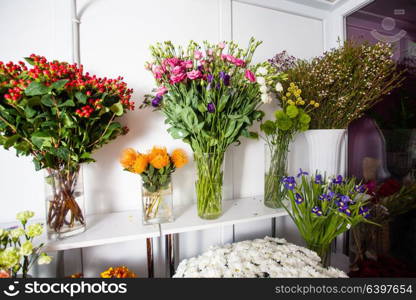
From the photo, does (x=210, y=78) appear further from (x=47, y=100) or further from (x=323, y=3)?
(x=323, y=3)

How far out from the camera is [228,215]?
82 centimetres

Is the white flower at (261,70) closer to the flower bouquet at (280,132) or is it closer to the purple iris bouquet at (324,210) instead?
the flower bouquet at (280,132)

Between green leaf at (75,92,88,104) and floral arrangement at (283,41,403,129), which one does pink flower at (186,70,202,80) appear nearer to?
green leaf at (75,92,88,104)

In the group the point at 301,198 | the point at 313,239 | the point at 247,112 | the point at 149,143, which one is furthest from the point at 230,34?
the point at 313,239

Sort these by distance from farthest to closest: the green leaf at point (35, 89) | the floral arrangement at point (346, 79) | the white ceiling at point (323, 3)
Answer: the white ceiling at point (323, 3) < the floral arrangement at point (346, 79) < the green leaf at point (35, 89)

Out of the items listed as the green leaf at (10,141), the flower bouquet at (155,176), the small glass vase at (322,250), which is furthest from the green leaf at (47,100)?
the small glass vase at (322,250)

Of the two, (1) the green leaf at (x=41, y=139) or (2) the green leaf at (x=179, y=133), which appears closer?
(1) the green leaf at (x=41, y=139)

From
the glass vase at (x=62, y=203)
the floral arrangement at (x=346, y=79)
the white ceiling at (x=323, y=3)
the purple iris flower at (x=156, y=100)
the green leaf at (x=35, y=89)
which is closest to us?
the green leaf at (x=35, y=89)

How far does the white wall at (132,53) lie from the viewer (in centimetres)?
75

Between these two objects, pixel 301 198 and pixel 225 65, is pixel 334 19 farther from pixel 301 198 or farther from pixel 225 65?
pixel 301 198

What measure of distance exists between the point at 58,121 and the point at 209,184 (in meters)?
0.55

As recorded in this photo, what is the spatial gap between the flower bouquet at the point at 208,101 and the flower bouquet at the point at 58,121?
183 millimetres

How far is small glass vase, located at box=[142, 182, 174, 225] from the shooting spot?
0.72 m

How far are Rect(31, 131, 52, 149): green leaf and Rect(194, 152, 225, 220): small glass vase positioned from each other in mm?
482
